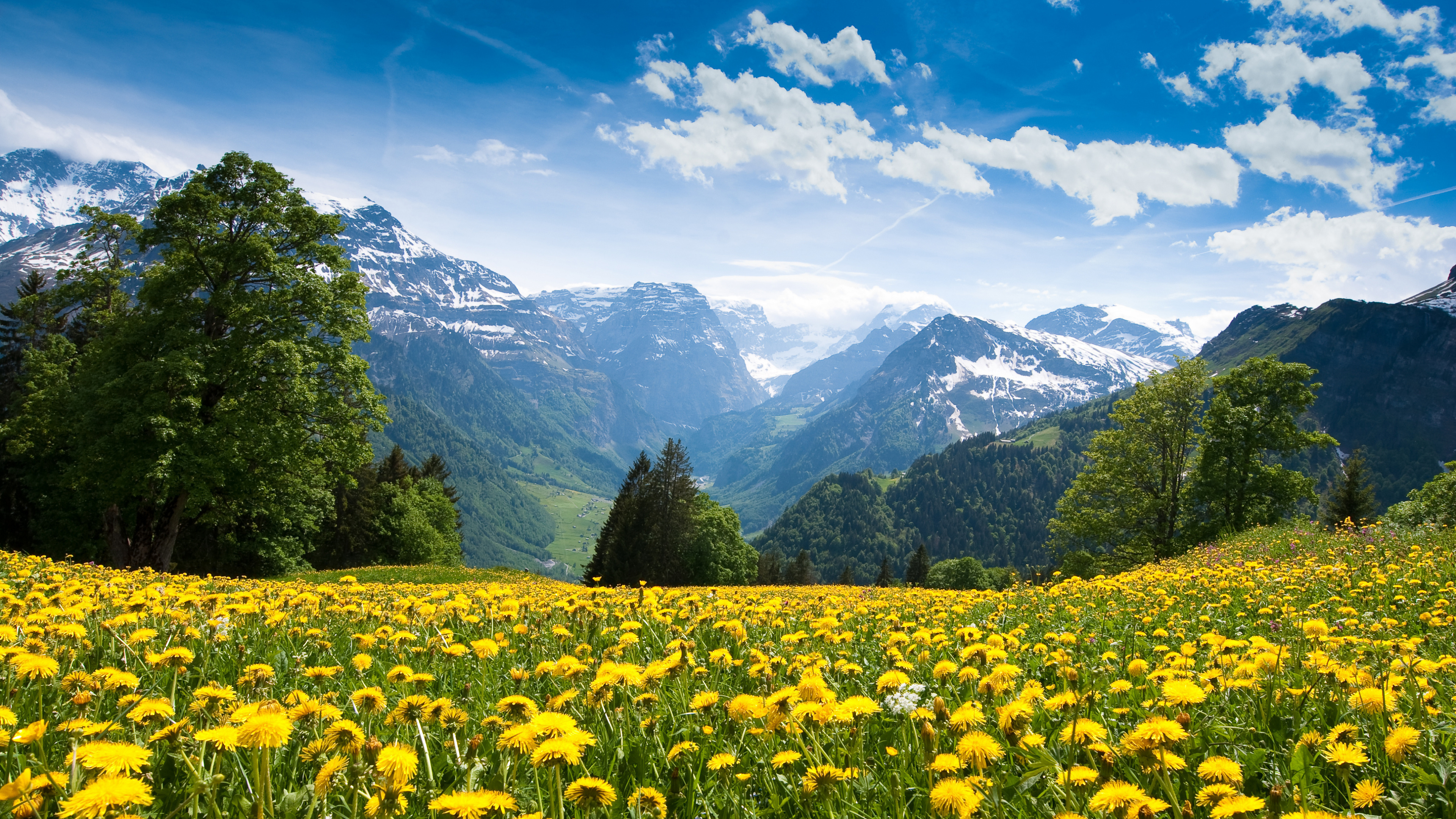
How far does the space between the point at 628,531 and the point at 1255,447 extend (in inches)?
1418

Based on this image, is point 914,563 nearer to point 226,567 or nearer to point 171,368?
point 226,567

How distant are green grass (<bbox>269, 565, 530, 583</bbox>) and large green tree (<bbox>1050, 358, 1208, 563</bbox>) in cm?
2760

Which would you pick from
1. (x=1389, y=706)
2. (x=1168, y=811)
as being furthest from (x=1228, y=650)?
(x=1168, y=811)

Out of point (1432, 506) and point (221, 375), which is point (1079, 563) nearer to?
point (1432, 506)

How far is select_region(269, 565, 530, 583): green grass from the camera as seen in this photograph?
70.9 feet

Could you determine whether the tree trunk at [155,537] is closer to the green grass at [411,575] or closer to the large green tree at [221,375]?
the large green tree at [221,375]

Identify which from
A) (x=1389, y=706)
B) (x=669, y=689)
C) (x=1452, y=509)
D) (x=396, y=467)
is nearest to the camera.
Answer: (x=1389, y=706)

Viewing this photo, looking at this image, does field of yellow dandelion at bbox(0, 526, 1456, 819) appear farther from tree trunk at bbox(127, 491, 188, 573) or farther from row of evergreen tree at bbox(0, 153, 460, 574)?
Result: tree trunk at bbox(127, 491, 188, 573)

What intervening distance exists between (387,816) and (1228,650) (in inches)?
205

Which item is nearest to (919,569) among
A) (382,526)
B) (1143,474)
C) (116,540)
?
(1143,474)

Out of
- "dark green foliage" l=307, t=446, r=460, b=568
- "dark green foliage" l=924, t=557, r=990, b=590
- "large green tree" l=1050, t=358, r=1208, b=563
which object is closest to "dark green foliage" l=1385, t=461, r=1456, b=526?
"large green tree" l=1050, t=358, r=1208, b=563

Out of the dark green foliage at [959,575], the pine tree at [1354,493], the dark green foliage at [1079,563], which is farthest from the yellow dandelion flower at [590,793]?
the dark green foliage at [959,575]

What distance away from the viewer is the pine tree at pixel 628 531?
44.7 metres

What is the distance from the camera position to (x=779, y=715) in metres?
2.73
